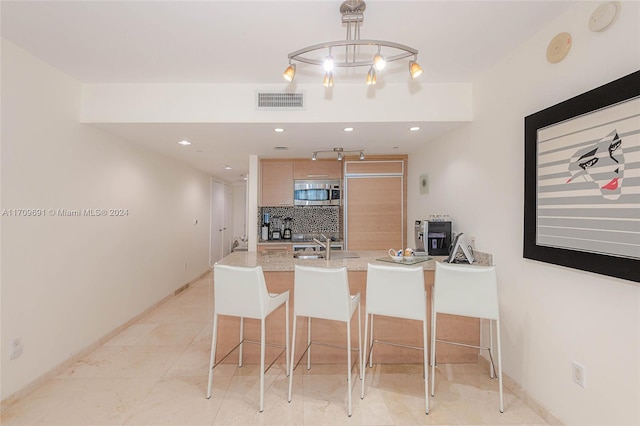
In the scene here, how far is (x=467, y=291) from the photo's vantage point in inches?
83.1

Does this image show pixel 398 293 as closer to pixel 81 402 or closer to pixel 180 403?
pixel 180 403

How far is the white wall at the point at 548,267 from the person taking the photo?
1.49 meters

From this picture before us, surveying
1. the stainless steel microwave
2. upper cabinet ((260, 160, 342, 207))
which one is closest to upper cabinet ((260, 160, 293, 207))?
upper cabinet ((260, 160, 342, 207))

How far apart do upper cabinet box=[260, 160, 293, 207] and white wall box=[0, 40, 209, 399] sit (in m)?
1.62

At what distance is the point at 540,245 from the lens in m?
1.94

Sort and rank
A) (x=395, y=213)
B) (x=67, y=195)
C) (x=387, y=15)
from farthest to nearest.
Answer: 1. (x=395, y=213)
2. (x=67, y=195)
3. (x=387, y=15)

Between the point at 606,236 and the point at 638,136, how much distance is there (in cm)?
49

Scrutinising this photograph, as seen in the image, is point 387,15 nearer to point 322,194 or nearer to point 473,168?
point 473,168

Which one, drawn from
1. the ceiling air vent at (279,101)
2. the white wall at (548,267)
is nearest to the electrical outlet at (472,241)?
the white wall at (548,267)

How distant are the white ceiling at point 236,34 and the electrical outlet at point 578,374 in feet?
6.90

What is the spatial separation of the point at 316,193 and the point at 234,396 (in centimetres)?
311

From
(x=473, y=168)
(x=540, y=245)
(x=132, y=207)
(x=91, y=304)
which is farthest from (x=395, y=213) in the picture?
(x=91, y=304)

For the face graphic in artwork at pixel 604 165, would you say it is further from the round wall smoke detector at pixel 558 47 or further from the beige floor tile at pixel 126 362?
the beige floor tile at pixel 126 362

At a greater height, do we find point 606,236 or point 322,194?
point 322,194
